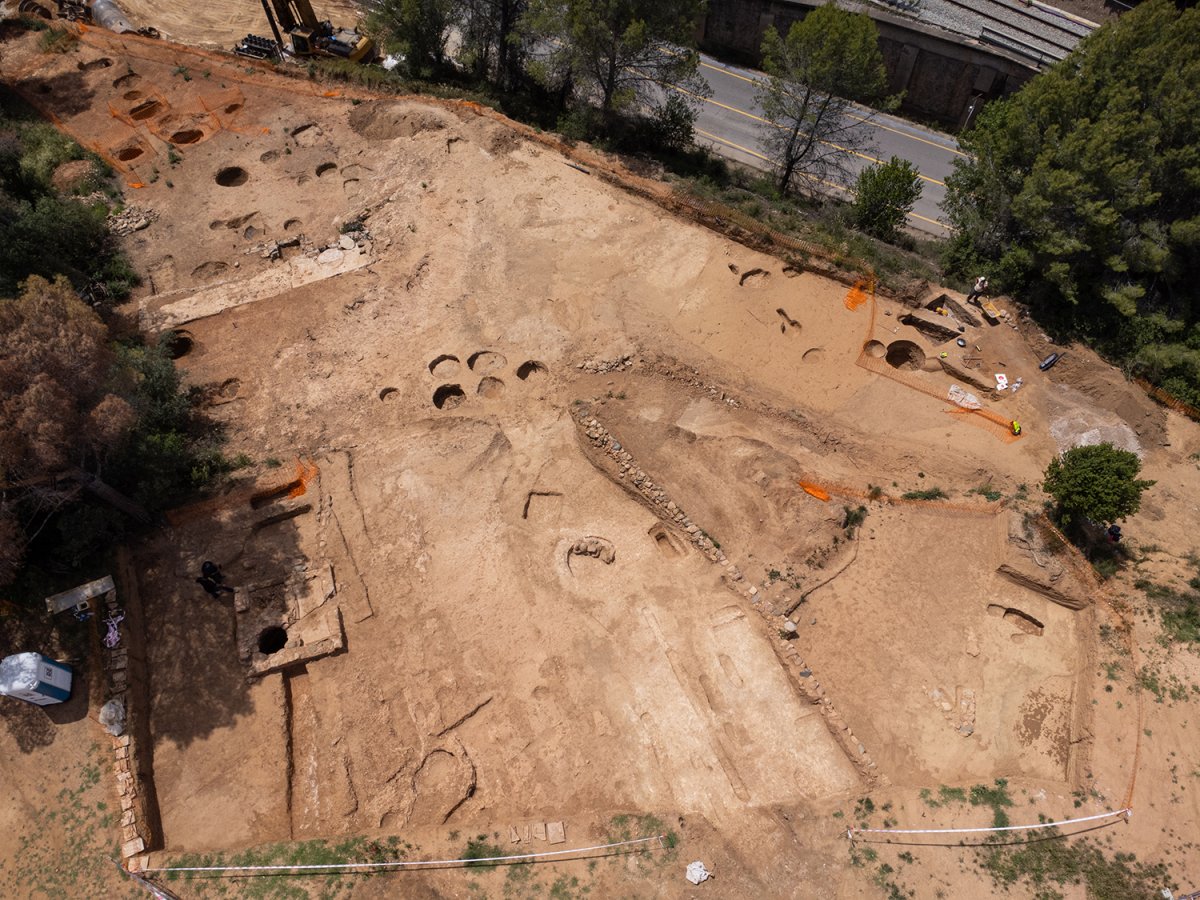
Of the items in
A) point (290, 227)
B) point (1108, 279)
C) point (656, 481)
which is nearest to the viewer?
point (656, 481)

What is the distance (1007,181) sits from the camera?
24.5 m

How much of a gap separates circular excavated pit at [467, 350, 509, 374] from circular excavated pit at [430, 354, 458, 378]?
0.51 metres

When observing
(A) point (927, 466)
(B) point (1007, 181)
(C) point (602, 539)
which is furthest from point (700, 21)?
(C) point (602, 539)

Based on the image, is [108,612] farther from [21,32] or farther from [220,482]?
[21,32]

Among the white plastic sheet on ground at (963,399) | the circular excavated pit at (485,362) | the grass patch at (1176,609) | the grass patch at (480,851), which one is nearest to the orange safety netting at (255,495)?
the circular excavated pit at (485,362)

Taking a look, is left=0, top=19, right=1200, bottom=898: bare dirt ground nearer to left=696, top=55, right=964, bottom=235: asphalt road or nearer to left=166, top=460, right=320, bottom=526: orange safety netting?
left=166, top=460, right=320, bottom=526: orange safety netting

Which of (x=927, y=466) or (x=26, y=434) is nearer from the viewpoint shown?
(x=26, y=434)

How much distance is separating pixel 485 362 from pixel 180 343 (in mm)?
10482

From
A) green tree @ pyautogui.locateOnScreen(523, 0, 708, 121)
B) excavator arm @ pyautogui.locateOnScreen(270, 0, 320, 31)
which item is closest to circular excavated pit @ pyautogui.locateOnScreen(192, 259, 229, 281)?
green tree @ pyautogui.locateOnScreen(523, 0, 708, 121)

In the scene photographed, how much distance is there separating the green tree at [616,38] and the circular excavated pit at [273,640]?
22969mm

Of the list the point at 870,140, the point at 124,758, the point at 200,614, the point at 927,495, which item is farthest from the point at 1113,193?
the point at 124,758

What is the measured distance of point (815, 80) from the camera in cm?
2605

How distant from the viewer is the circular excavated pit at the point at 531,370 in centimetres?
2297

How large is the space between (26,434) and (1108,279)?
32506 mm
